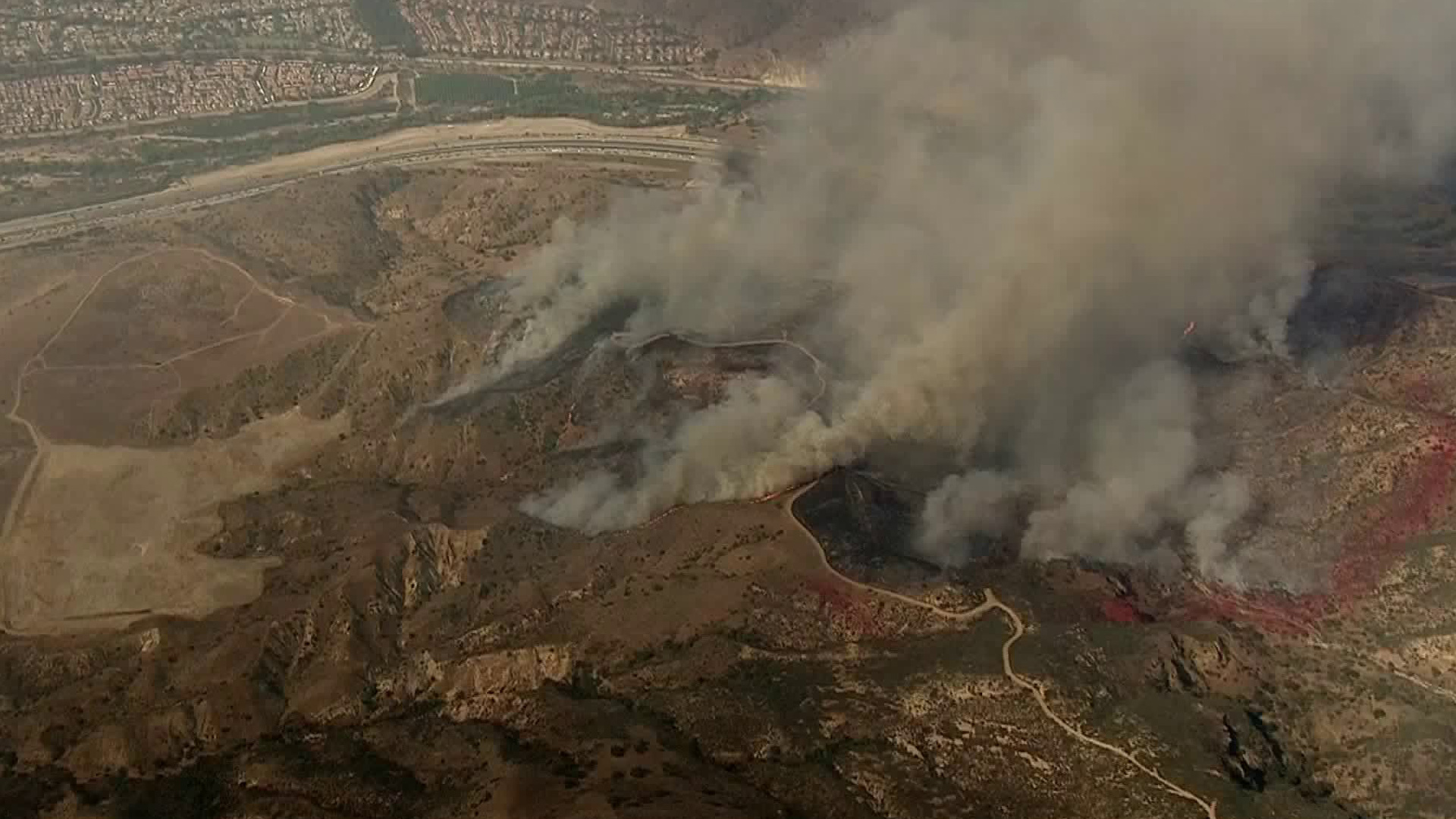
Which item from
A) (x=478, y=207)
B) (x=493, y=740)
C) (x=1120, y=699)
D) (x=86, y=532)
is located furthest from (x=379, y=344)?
(x=1120, y=699)

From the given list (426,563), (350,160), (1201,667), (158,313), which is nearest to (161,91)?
(350,160)

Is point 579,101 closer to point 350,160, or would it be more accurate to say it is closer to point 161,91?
point 350,160

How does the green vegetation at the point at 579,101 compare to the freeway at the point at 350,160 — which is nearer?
the freeway at the point at 350,160

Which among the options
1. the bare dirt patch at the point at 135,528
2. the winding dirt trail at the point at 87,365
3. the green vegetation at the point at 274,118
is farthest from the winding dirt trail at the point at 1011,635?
the green vegetation at the point at 274,118

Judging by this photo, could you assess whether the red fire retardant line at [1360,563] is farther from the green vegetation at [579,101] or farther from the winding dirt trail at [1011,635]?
the green vegetation at [579,101]

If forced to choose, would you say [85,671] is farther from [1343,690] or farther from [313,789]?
[1343,690]

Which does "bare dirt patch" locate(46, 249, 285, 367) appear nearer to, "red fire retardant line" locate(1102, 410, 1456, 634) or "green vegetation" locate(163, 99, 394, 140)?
"green vegetation" locate(163, 99, 394, 140)
